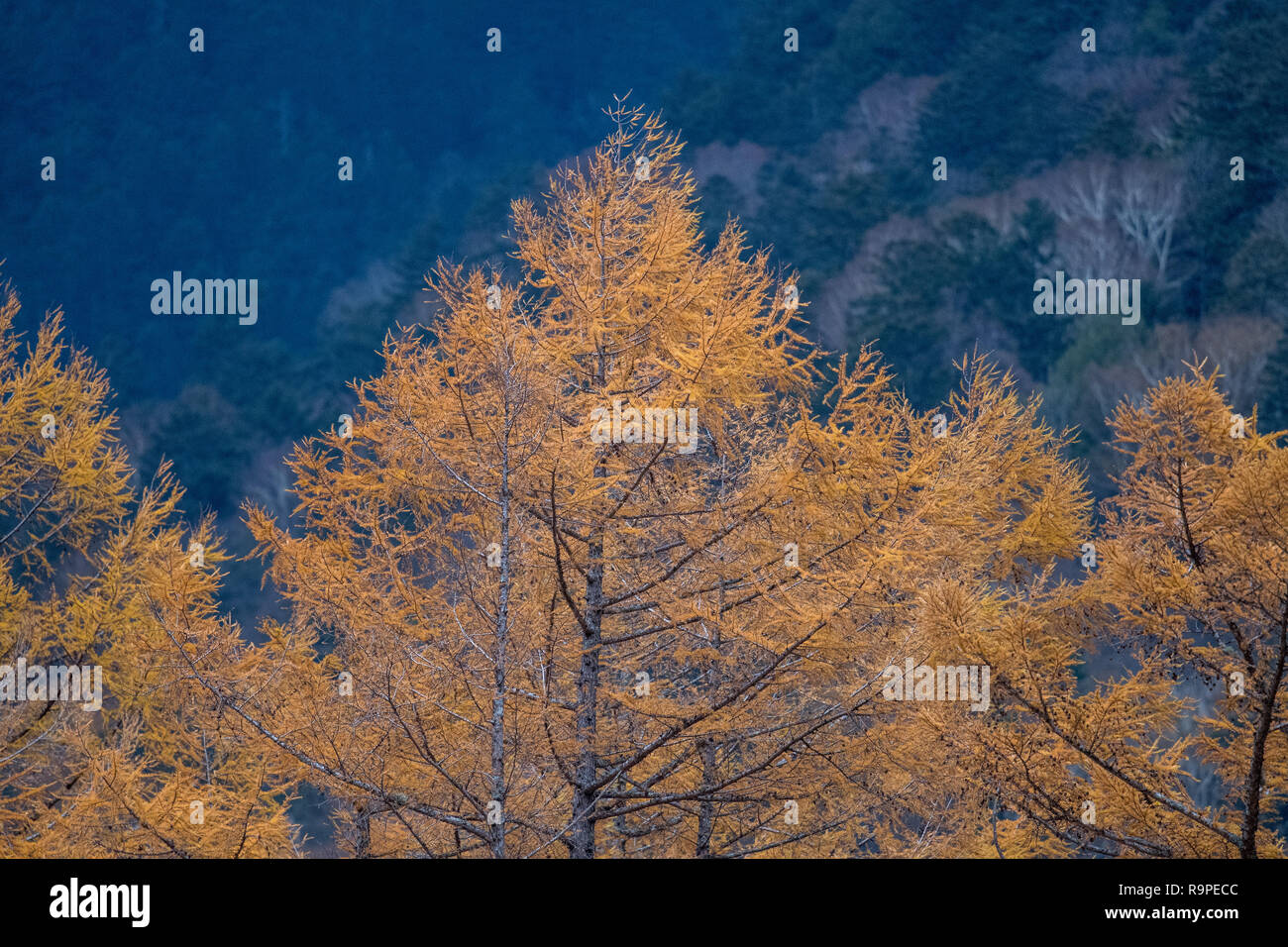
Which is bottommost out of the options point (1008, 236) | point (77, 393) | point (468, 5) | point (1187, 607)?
point (1187, 607)

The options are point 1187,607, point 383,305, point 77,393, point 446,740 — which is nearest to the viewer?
point 1187,607

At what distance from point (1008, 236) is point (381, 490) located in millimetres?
42434

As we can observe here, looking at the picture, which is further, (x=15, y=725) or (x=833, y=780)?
(x=15, y=725)

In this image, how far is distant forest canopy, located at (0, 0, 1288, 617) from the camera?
141 ft

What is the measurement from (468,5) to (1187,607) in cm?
6129

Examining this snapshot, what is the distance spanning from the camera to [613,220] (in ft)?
31.2

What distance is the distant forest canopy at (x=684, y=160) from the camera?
141 feet

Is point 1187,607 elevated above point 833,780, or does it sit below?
above

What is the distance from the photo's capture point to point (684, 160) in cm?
4978

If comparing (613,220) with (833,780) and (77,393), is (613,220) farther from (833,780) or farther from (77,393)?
(77,393)
